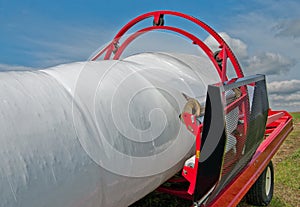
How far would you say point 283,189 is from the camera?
4477 mm

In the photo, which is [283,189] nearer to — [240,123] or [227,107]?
[240,123]

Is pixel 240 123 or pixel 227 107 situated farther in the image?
pixel 240 123

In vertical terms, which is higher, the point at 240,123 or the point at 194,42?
the point at 194,42

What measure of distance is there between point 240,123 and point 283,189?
7.79 ft

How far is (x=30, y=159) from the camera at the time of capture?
137 centimetres

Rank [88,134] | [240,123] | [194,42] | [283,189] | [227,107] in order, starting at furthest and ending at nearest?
1. [283,189]
2. [194,42]
3. [240,123]
4. [227,107]
5. [88,134]

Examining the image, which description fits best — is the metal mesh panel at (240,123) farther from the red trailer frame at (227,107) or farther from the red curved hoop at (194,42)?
the red curved hoop at (194,42)

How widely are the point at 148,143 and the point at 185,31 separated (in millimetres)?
1546

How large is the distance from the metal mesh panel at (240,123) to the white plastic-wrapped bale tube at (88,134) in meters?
0.32

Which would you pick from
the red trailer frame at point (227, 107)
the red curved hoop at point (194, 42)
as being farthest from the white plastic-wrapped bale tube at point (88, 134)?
the red curved hoop at point (194, 42)

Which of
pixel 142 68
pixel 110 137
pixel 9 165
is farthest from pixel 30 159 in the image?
pixel 142 68

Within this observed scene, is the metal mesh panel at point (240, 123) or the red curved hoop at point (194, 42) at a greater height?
the red curved hoop at point (194, 42)

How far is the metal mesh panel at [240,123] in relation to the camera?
224 cm

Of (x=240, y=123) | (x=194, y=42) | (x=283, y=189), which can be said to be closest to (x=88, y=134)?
(x=240, y=123)
